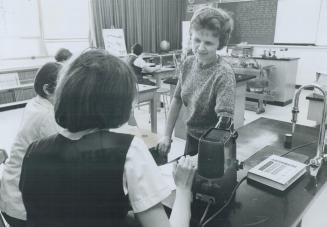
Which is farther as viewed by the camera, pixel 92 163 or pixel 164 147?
pixel 164 147

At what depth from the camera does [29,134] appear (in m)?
1.18

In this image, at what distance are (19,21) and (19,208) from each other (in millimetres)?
4536

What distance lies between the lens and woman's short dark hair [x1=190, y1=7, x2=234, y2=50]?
1.26 metres

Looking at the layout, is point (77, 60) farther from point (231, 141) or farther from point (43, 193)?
point (231, 141)

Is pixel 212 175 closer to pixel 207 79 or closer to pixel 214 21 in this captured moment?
pixel 207 79

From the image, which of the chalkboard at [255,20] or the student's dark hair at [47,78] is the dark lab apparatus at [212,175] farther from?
the chalkboard at [255,20]

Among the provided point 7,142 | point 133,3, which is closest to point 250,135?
point 7,142

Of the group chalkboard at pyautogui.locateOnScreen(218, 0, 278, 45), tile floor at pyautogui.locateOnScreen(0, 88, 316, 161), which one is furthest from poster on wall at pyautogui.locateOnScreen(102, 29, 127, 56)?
chalkboard at pyautogui.locateOnScreen(218, 0, 278, 45)

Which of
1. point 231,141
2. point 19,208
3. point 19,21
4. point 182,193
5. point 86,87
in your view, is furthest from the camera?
point 19,21

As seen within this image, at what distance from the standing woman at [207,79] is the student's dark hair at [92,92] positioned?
63 cm

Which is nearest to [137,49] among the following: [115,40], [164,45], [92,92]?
[115,40]

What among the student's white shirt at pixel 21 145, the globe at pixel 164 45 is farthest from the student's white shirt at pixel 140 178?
the globe at pixel 164 45

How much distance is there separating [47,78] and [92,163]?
816mm

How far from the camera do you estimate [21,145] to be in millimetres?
1200
